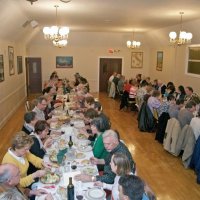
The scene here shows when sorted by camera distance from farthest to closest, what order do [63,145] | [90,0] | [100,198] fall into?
[90,0], [63,145], [100,198]

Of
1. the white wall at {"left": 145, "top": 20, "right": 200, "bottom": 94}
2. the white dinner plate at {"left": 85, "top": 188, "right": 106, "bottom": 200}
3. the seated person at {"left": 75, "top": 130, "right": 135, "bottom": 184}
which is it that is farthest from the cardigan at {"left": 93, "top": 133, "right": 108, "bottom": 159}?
the white wall at {"left": 145, "top": 20, "right": 200, "bottom": 94}

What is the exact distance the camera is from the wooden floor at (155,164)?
437cm

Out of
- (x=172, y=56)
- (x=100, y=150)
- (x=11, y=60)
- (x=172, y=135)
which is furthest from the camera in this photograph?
(x=172, y=56)

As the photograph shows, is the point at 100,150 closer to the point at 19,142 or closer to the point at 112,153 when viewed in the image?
the point at 112,153

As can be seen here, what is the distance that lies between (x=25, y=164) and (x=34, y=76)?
1169cm

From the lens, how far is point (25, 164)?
317cm

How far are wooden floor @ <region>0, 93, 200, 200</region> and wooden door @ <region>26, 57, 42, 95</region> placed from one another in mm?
5775

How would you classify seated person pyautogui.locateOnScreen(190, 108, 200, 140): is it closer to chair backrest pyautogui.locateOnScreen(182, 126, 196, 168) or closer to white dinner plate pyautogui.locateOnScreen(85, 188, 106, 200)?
chair backrest pyautogui.locateOnScreen(182, 126, 196, 168)

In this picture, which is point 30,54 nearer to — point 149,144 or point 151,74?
point 151,74

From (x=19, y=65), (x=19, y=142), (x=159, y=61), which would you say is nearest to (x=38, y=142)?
(x=19, y=142)

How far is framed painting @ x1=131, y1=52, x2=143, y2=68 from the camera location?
49.1ft

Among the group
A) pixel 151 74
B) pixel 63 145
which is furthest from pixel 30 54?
pixel 63 145

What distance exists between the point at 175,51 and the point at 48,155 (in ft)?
30.7

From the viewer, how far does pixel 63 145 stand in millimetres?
3994
